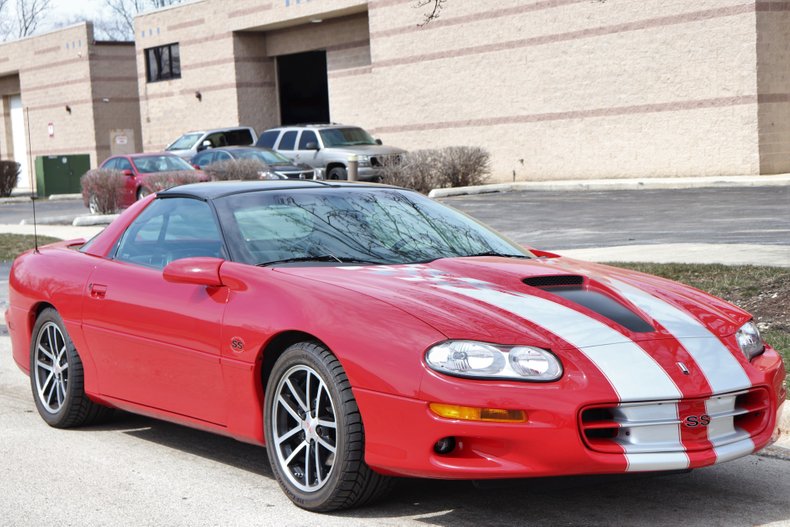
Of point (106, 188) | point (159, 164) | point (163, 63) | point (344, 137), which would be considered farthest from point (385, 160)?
point (163, 63)

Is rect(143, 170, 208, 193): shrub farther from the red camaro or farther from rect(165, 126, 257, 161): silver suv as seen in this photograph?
the red camaro

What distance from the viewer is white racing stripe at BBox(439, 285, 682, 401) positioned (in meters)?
4.21

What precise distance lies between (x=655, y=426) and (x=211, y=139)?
1192 inches

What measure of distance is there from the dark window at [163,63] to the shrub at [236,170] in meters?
20.4

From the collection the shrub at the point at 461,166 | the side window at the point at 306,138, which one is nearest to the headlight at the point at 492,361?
the shrub at the point at 461,166

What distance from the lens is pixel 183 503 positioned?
488 centimetres

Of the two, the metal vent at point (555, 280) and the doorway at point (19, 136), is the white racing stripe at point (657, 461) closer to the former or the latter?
the metal vent at point (555, 280)

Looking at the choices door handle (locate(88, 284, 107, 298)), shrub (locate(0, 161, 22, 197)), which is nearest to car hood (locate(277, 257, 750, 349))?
door handle (locate(88, 284, 107, 298))

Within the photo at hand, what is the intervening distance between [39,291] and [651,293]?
137 inches

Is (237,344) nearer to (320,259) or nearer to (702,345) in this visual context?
(320,259)

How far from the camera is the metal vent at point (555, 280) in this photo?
4.96 m

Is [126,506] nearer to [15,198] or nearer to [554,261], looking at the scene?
[554,261]

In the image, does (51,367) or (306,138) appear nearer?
(51,367)

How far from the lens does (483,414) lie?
4.14 metres
